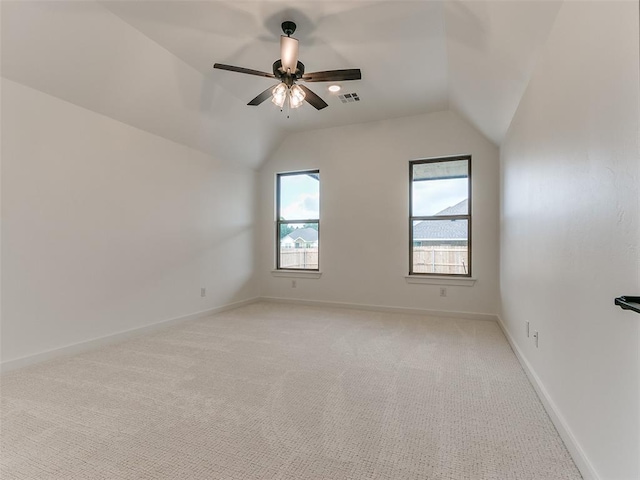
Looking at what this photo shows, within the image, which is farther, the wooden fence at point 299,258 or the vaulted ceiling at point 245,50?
the wooden fence at point 299,258

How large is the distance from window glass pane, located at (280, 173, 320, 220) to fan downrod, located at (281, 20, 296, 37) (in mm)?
2746

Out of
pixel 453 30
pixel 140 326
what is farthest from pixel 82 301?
pixel 453 30

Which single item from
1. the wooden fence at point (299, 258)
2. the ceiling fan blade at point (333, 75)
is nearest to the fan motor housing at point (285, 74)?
the ceiling fan blade at point (333, 75)

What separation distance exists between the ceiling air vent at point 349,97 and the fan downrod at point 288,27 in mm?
1372

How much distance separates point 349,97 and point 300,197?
1.97 meters

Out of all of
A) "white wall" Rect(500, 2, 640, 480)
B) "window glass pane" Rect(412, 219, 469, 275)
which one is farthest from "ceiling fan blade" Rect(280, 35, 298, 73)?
"window glass pane" Rect(412, 219, 469, 275)

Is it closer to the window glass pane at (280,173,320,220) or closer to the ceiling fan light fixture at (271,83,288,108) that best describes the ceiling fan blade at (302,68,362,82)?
the ceiling fan light fixture at (271,83,288,108)

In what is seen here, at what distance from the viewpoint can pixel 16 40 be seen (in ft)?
7.61

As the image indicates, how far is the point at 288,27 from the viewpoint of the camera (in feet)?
8.36

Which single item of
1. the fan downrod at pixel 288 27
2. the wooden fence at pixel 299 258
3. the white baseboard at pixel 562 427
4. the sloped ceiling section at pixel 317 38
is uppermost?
the sloped ceiling section at pixel 317 38

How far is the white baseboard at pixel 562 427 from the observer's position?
135 cm

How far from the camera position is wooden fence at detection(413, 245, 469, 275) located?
4.45 meters

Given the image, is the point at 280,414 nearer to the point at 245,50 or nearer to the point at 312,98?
the point at 312,98

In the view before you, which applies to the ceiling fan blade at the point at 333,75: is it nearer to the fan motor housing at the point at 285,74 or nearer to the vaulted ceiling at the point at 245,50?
the fan motor housing at the point at 285,74
